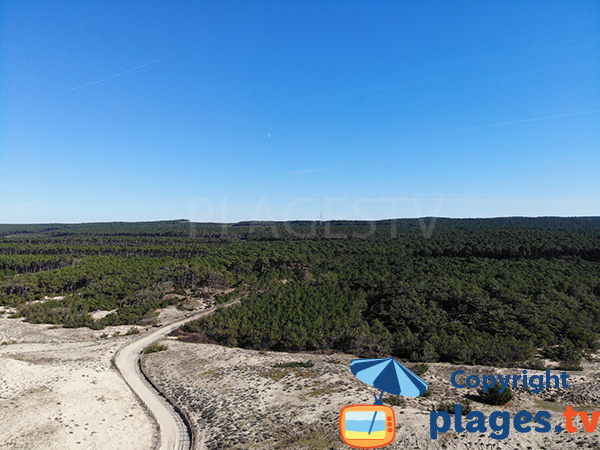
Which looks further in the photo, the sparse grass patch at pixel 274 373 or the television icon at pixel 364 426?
the sparse grass patch at pixel 274 373

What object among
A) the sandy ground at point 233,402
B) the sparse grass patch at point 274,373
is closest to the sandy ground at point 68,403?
the sandy ground at point 233,402

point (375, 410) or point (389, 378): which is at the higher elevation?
point (389, 378)

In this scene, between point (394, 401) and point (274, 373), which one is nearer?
point (394, 401)

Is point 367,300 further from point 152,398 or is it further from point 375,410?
point 375,410

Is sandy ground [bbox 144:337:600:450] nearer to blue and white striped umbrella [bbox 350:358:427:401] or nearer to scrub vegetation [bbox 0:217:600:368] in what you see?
scrub vegetation [bbox 0:217:600:368]

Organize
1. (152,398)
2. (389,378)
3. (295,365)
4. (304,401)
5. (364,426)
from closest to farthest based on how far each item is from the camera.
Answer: (364,426)
(389,378)
(304,401)
(152,398)
(295,365)

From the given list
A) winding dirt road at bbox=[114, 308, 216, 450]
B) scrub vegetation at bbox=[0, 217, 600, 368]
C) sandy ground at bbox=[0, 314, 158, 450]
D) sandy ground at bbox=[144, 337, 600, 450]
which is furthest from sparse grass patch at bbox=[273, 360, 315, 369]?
sandy ground at bbox=[0, 314, 158, 450]

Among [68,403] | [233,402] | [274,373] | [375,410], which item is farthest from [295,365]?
[375,410]

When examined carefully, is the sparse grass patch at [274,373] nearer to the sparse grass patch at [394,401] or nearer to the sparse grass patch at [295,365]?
the sparse grass patch at [295,365]
